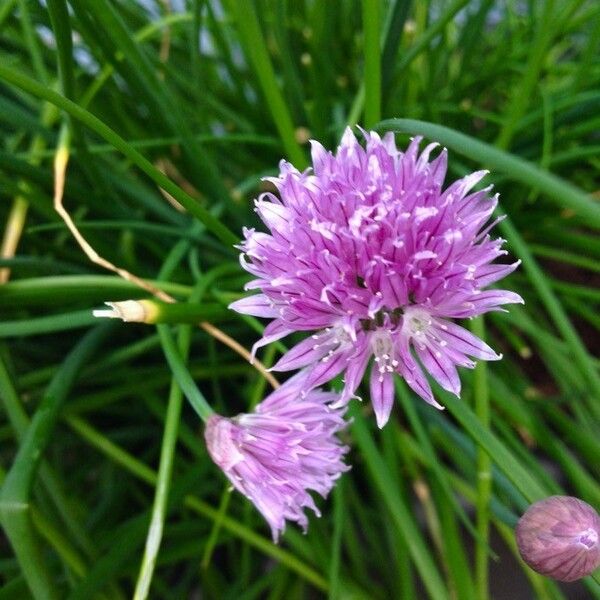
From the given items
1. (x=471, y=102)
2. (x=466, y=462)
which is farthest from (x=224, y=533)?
(x=471, y=102)

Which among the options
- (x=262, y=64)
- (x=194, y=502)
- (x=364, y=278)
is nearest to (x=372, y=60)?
(x=262, y=64)

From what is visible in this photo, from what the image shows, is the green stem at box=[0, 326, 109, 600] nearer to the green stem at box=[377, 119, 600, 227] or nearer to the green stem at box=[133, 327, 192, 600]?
the green stem at box=[133, 327, 192, 600]

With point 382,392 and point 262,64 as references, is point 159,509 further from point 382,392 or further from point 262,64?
point 262,64

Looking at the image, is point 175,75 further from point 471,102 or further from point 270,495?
point 270,495

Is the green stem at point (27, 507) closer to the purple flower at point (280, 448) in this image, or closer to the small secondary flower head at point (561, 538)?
the purple flower at point (280, 448)

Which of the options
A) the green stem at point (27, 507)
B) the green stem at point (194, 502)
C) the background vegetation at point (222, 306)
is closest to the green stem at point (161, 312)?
the background vegetation at point (222, 306)

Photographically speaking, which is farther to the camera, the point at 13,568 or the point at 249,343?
the point at 249,343

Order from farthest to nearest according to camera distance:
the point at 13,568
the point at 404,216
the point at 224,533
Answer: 1. the point at 224,533
2. the point at 13,568
3. the point at 404,216

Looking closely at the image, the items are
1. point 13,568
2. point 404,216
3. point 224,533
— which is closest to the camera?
point 404,216
